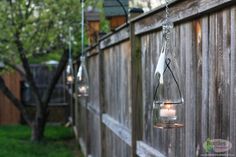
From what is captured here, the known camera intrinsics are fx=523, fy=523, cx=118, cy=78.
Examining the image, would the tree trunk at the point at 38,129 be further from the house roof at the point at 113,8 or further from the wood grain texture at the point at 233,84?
the wood grain texture at the point at 233,84

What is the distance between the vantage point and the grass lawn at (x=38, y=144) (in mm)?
10055

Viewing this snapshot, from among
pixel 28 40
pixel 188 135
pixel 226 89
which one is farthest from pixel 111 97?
pixel 28 40

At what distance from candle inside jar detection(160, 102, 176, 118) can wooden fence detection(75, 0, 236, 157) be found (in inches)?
4.8

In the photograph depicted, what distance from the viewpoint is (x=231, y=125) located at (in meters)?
1.90

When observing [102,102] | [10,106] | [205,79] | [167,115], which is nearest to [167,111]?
[167,115]

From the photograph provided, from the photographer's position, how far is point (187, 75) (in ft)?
8.05

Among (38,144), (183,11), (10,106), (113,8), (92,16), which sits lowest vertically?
(38,144)

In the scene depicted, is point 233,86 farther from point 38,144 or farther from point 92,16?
point 38,144

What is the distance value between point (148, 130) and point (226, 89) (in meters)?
1.53

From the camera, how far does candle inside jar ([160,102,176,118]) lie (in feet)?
7.26

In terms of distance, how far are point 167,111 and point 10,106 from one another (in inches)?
578

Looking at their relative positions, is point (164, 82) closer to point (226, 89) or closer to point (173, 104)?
point (173, 104)

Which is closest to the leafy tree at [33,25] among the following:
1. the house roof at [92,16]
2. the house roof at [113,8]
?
the house roof at [92,16]

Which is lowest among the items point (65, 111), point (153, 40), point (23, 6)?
point (65, 111)
